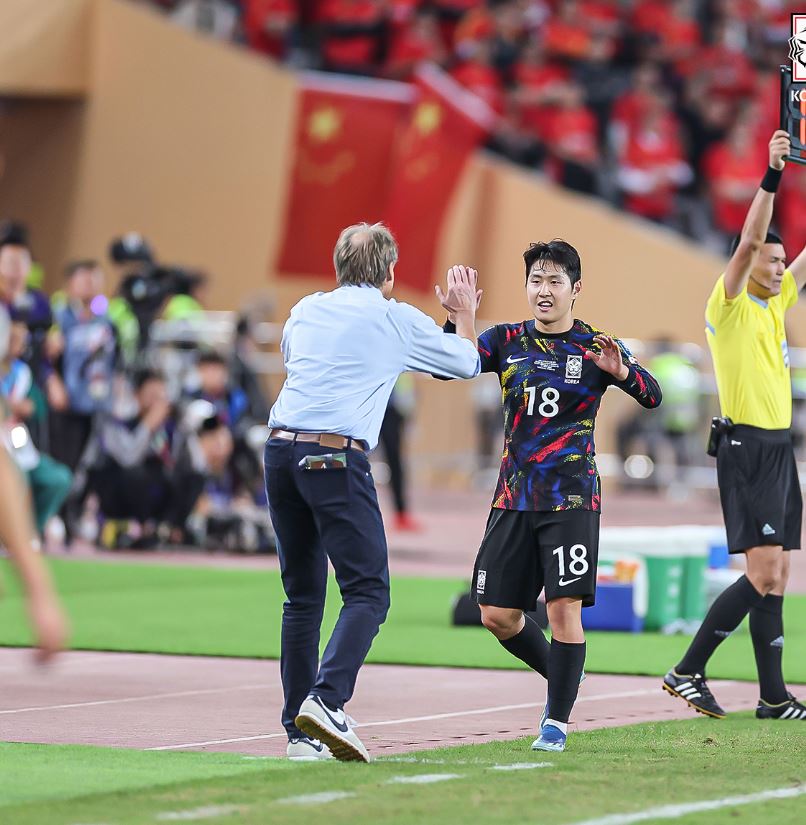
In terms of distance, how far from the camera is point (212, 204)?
990 inches

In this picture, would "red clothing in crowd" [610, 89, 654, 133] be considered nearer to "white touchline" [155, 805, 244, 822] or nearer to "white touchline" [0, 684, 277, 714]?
"white touchline" [0, 684, 277, 714]

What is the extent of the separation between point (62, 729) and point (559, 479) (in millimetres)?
2314

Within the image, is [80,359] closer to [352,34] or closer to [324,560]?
[324,560]

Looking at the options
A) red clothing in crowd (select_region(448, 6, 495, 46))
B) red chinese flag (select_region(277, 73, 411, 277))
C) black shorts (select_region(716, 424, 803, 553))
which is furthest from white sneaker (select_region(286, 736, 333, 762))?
red clothing in crowd (select_region(448, 6, 495, 46))

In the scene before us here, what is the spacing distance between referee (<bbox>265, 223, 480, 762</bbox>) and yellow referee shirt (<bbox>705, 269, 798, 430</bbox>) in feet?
6.18

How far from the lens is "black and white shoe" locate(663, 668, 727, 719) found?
28.7 ft

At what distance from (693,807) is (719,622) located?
2773mm

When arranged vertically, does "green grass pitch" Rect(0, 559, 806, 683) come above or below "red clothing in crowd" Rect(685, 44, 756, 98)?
below

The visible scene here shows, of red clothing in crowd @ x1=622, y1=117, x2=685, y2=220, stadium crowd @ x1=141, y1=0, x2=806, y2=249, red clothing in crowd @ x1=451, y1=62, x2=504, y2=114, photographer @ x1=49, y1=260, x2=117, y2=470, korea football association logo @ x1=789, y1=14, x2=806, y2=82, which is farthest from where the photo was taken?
red clothing in crowd @ x1=622, y1=117, x2=685, y2=220

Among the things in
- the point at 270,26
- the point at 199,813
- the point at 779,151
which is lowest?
the point at 199,813

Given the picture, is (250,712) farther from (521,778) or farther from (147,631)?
(147,631)

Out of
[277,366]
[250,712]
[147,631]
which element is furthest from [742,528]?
[277,366]

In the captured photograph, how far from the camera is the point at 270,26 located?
83.1 ft

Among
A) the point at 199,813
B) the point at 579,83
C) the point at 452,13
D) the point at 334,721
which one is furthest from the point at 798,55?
the point at 452,13
